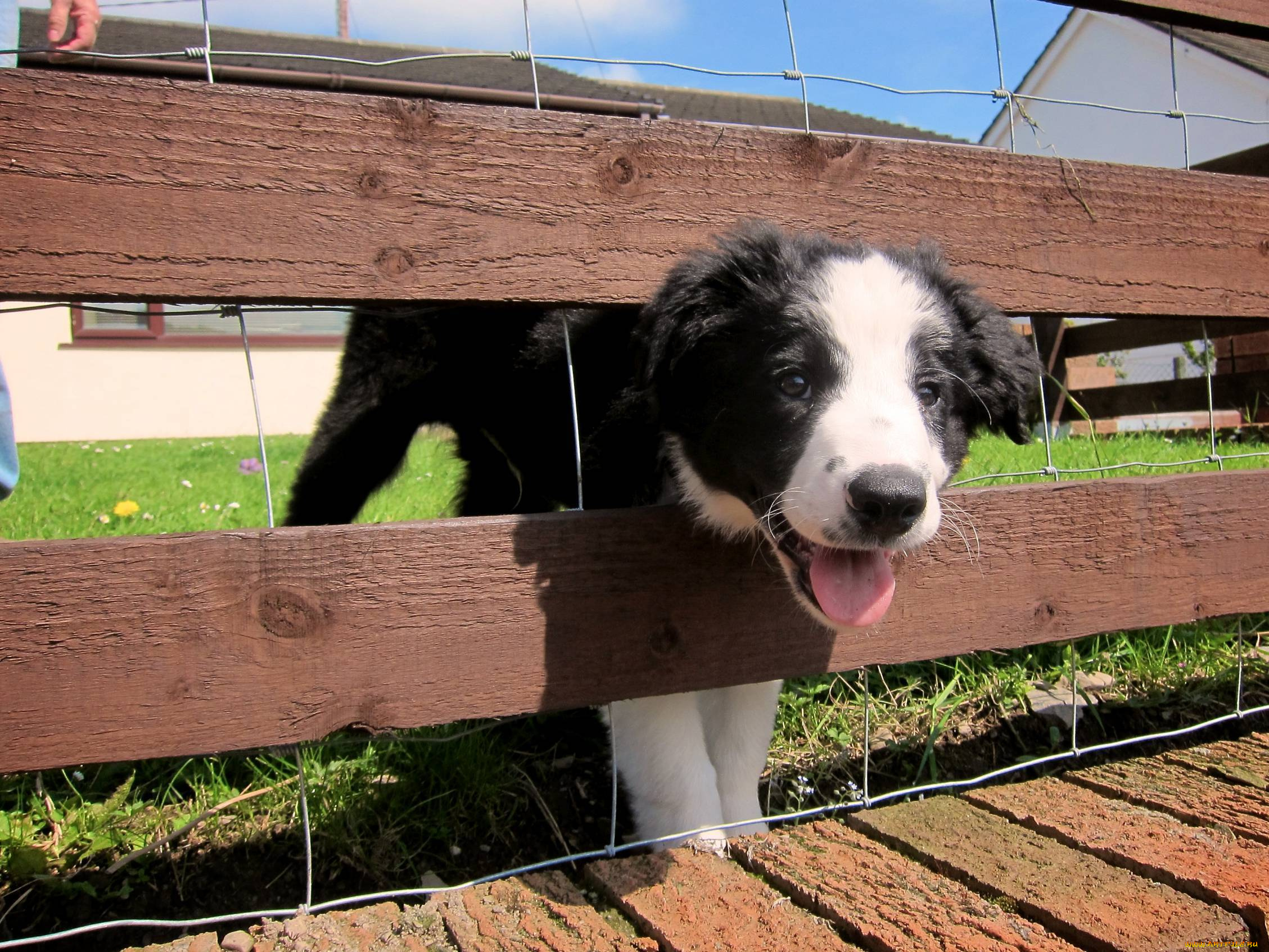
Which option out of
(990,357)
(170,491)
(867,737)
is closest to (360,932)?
(867,737)

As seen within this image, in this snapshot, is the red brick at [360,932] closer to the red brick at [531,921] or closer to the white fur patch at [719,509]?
the red brick at [531,921]

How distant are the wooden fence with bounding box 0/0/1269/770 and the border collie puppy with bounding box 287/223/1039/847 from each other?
103 mm

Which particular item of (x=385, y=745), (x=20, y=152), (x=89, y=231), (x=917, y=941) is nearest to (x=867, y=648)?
(x=917, y=941)

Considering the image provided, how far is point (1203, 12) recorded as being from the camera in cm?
219

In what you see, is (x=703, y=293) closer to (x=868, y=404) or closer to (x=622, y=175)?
(x=622, y=175)

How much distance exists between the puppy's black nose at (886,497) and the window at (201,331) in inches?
421

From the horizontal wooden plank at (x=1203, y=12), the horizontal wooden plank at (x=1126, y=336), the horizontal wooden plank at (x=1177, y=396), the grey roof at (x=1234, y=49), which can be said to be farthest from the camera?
the grey roof at (x=1234, y=49)

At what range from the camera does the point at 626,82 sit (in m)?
16.5

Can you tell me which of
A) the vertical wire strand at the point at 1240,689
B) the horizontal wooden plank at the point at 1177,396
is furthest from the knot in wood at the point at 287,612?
the horizontal wooden plank at the point at 1177,396

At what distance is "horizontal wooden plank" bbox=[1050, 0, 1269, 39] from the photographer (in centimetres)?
211

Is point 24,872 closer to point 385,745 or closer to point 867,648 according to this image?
point 385,745

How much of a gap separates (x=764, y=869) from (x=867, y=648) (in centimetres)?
50

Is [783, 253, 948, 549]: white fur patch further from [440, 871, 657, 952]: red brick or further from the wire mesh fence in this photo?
[440, 871, 657, 952]: red brick

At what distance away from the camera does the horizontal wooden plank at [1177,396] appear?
5.37 metres
